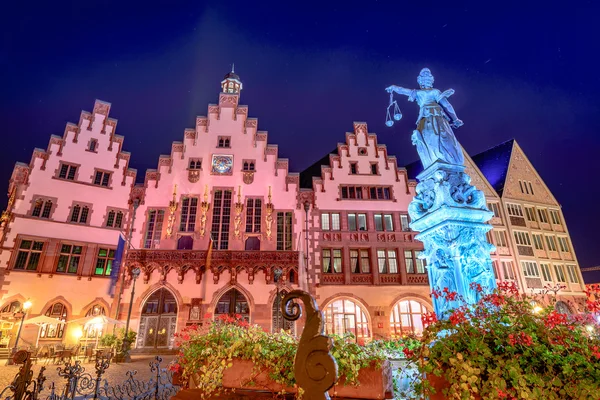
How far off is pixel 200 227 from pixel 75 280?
857 centimetres

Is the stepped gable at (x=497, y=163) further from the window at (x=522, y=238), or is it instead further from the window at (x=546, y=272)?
the window at (x=546, y=272)

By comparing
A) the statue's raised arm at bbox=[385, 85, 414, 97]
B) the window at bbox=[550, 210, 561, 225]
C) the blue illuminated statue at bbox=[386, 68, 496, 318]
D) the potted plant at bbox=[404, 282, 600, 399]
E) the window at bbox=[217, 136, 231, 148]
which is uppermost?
the window at bbox=[217, 136, 231, 148]

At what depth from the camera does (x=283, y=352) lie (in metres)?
4.66

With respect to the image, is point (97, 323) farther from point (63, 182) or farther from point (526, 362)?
point (526, 362)

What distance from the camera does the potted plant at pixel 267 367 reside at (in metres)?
4.29

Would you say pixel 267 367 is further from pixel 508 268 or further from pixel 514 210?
pixel 514 210

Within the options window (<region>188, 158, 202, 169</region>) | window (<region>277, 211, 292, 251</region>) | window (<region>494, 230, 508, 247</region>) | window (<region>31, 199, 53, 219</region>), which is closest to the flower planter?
window (<region>277, 211, 292, 251</region>)

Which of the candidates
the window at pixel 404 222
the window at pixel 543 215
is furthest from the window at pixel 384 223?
the window at pixel 543 215

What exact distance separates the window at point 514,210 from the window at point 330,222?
16.6 metres

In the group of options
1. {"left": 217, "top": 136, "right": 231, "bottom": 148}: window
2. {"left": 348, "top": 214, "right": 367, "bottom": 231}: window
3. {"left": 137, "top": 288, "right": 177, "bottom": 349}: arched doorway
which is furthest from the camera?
{"left": 217, "top": 136, "right": 231, "bottom": 148}: window

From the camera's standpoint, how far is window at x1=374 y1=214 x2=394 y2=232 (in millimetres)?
25406

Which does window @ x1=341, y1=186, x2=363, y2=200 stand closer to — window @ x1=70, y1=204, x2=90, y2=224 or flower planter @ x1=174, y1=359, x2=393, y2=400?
window @ x1=70, y1=204, x2=90, y2=224

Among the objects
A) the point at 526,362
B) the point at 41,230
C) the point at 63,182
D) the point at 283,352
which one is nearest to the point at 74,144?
the point at 63,182

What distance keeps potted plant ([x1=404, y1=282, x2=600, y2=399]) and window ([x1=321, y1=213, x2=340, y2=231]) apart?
21667mm
